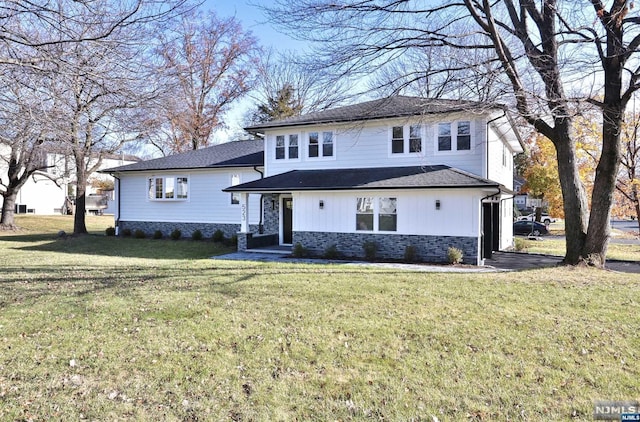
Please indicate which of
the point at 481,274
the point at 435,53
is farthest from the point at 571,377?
the point at 435,53

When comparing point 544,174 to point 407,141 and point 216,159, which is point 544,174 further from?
point 216,159

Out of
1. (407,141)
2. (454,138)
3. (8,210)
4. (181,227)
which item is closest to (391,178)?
(407,141)

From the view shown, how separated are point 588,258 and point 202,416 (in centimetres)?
1081

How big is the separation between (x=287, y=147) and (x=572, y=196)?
1027 centimetres

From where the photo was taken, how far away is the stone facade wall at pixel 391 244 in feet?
41.0

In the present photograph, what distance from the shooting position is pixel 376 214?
1377 centimetres

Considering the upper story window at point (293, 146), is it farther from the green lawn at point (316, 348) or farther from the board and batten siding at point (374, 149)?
the green lawn at point (316, 348)

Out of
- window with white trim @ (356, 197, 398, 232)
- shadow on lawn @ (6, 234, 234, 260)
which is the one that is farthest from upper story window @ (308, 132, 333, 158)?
shadow on lawn @ (6, 234, 234, 260)

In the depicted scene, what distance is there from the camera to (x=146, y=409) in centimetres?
361

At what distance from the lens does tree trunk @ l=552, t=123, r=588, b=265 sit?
1086cm

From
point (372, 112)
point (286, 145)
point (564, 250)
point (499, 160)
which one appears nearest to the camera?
point (372, 112)

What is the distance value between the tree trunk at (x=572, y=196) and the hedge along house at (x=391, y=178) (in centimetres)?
172

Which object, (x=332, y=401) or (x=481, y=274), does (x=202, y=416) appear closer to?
(x=332, y=401)

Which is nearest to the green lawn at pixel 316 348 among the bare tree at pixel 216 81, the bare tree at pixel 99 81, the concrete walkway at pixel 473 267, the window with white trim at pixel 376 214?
the concrete walkway at pixel 473 267
